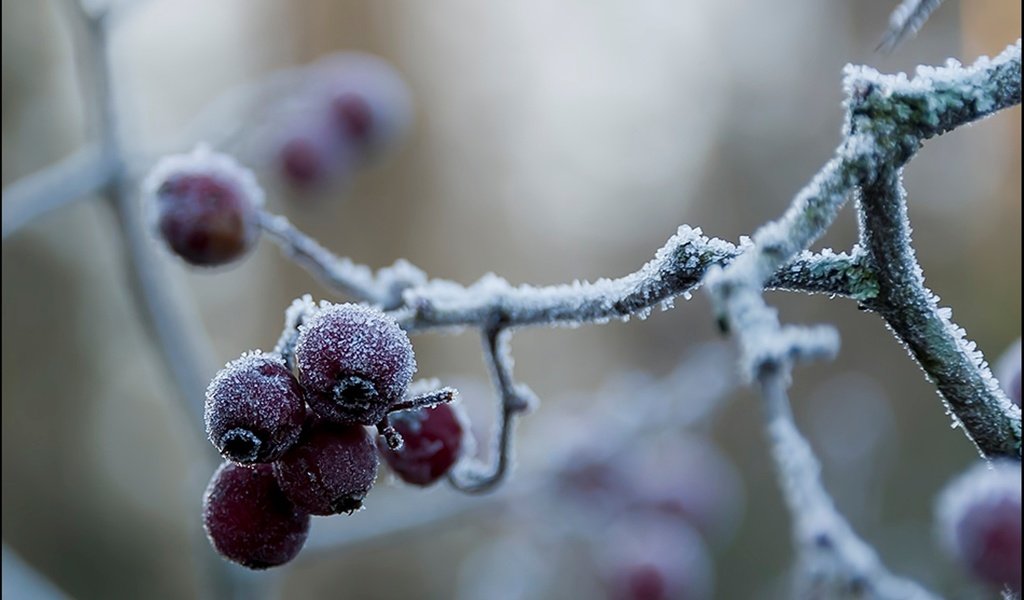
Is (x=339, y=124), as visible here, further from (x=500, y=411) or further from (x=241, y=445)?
(x=241, y=445)

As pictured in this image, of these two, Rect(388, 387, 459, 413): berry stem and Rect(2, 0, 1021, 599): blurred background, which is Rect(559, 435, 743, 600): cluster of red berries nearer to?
Rect(2, 0, 1021, 599): blurred background

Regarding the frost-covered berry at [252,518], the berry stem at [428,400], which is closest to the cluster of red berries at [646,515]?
the frost-covered berry at [252,518]

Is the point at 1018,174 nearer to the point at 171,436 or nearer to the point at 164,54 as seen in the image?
the point at 164,54

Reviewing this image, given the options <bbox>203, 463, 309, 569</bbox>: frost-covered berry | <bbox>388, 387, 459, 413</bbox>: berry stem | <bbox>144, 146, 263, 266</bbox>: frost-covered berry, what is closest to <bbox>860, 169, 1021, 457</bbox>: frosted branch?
<bbox>388, 387, 459, 413</bbox>: berry stem

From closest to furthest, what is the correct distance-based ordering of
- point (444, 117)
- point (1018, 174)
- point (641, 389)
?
point (641, 389)
point (1018, 174)
point (444, 117)

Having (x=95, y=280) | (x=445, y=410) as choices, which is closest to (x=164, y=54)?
(x=95, y=280)

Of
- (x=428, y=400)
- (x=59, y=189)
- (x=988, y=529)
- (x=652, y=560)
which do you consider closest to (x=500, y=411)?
(x=428, y=400)
